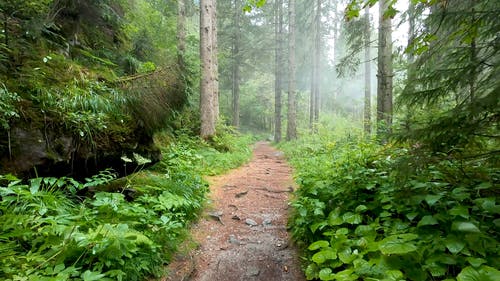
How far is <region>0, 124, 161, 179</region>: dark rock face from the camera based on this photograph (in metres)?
2.96

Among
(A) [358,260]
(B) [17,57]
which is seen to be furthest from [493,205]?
(B) [17,57]

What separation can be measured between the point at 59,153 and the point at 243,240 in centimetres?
265

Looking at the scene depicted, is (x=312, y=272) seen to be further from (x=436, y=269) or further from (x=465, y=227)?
(x=465, y=227)

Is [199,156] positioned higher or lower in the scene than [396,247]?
higher

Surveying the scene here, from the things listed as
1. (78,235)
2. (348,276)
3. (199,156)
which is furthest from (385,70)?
(78,235)

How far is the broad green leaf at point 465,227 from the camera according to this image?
6.51 feet

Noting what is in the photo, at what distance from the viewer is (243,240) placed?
3871mm

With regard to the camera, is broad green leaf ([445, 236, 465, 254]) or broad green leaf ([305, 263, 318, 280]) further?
broad green leaf ([305, 263, 318, 280])

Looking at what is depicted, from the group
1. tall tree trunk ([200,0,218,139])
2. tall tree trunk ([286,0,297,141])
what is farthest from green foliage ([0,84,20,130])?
tall tree trunk ([286,0,297,141])

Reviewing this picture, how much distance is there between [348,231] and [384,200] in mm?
525

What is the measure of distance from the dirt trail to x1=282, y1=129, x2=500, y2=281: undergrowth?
32 centimetres

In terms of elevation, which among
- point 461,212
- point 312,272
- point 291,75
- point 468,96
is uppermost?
point 291,75

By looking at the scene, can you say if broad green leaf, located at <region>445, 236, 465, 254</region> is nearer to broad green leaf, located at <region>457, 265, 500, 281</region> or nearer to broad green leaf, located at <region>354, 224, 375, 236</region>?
broad green leaf, located at <region>457, 265, 500, 281</region>

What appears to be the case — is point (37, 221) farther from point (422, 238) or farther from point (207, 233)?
point (422, 238)
